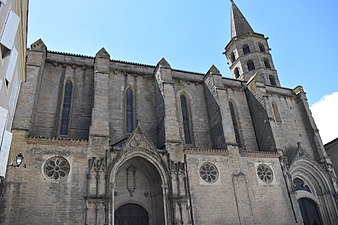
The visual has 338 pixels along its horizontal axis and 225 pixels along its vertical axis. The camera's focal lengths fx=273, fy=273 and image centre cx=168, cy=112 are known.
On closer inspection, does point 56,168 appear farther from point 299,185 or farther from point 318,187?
point 318,187

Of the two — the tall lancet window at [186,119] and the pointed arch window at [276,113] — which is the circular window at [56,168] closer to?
the tall lancet window at [186,119]

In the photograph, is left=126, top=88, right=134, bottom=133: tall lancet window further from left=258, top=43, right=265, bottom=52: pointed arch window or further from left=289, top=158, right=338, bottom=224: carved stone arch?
left=258, top=43, right=265, bottom=52: pointed arch window

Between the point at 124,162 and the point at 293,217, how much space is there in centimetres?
1065

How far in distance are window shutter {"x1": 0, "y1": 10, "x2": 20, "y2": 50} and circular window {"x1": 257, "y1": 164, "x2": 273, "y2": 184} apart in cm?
1503

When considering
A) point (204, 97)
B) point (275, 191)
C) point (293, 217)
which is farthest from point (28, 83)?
point (293, 217)

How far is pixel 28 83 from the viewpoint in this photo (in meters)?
14.7

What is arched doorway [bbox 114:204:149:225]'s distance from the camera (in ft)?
47.2

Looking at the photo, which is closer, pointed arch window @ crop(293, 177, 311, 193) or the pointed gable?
the pointed gable

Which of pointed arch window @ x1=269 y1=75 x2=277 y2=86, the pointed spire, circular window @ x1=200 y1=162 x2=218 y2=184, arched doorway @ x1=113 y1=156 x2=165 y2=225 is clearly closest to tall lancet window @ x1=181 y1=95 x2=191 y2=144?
circular window @ x1=200 y1=162 x2=218 y2=184

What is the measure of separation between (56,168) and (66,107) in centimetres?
464

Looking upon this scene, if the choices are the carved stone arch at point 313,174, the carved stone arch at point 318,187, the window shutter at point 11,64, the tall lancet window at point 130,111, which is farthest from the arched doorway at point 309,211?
the window shutter at point 11,64

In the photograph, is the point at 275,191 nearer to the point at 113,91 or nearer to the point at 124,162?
the point at 124,162

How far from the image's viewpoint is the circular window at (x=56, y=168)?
13.0 m

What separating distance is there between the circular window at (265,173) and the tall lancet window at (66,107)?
12.0 meters
